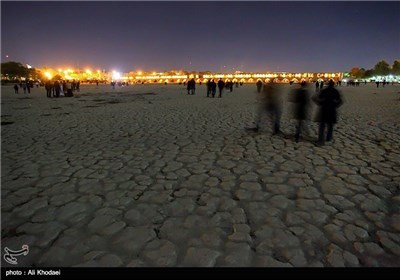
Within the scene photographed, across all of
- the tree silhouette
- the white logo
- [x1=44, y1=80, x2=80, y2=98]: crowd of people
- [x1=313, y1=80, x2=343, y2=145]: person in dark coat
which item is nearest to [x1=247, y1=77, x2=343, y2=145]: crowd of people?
[x1=313, y1=80, x2=343, y2=145]: person in dark coat

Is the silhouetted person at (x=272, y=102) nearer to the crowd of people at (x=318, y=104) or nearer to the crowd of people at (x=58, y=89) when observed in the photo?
the crowd of people at (x=318, y=104)

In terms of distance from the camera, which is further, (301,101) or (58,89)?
A: (58,89)

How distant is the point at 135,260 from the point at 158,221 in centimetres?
70

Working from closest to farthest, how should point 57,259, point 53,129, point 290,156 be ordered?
point 57,259 < point 290,156 < point 53,129

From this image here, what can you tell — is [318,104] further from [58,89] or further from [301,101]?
[58,89]

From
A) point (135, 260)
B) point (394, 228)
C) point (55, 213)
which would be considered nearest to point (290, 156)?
point (394, 228)

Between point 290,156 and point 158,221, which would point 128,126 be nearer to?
point 290,156

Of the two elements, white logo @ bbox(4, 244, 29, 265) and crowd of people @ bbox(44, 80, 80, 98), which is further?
crowd of people @ bbox(44, 80, 80, 98)

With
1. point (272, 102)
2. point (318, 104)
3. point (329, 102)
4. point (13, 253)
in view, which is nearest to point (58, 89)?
point (272, 102)

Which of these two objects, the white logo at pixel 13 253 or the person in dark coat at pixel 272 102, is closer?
the white logo at pixel 13 253

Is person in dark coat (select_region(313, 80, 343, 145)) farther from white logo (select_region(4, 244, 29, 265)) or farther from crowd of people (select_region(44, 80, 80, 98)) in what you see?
crowd of people (select_region(44, 80, 80, 98))

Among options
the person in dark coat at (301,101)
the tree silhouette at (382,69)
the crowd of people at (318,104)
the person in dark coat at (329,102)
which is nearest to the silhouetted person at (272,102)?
the crowd of people at (318,104)

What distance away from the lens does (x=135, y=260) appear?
2.54 metres
